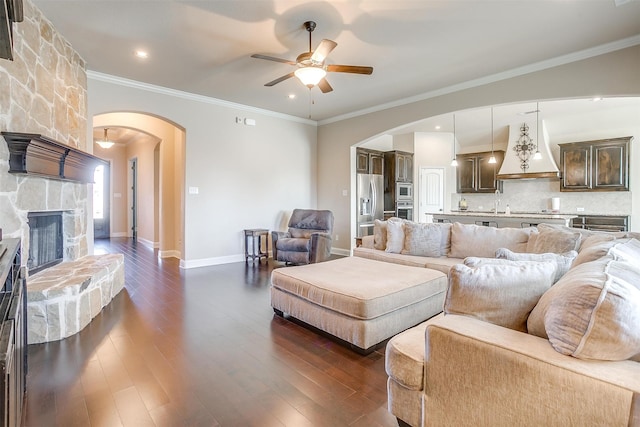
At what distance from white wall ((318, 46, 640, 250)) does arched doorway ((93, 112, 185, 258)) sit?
3.09 meters

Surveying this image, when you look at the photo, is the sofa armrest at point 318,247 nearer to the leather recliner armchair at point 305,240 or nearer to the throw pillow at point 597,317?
the leather recliner armchair at point 305,240

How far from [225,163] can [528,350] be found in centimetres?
552

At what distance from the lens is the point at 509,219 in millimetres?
5605

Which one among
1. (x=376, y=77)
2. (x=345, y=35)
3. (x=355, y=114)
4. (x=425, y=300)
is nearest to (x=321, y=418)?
(x=425, y=300)

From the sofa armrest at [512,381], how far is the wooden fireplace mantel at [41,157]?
338 cm

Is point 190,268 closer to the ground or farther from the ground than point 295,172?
closer to the ground

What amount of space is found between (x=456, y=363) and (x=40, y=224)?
4.07 meters

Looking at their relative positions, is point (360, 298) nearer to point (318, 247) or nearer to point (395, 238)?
point (395, 238)

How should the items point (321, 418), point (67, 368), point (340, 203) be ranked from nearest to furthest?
point (321, 418), point (67, 368), point (340, 203)

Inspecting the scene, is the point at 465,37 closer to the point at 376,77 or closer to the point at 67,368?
the point at 376,77

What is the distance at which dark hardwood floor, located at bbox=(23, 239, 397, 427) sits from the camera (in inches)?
67.2

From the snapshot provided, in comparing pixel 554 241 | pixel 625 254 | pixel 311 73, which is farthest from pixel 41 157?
pixel 554 241

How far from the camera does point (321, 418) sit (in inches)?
66.5

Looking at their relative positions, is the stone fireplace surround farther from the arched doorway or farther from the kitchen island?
the kitchen island
